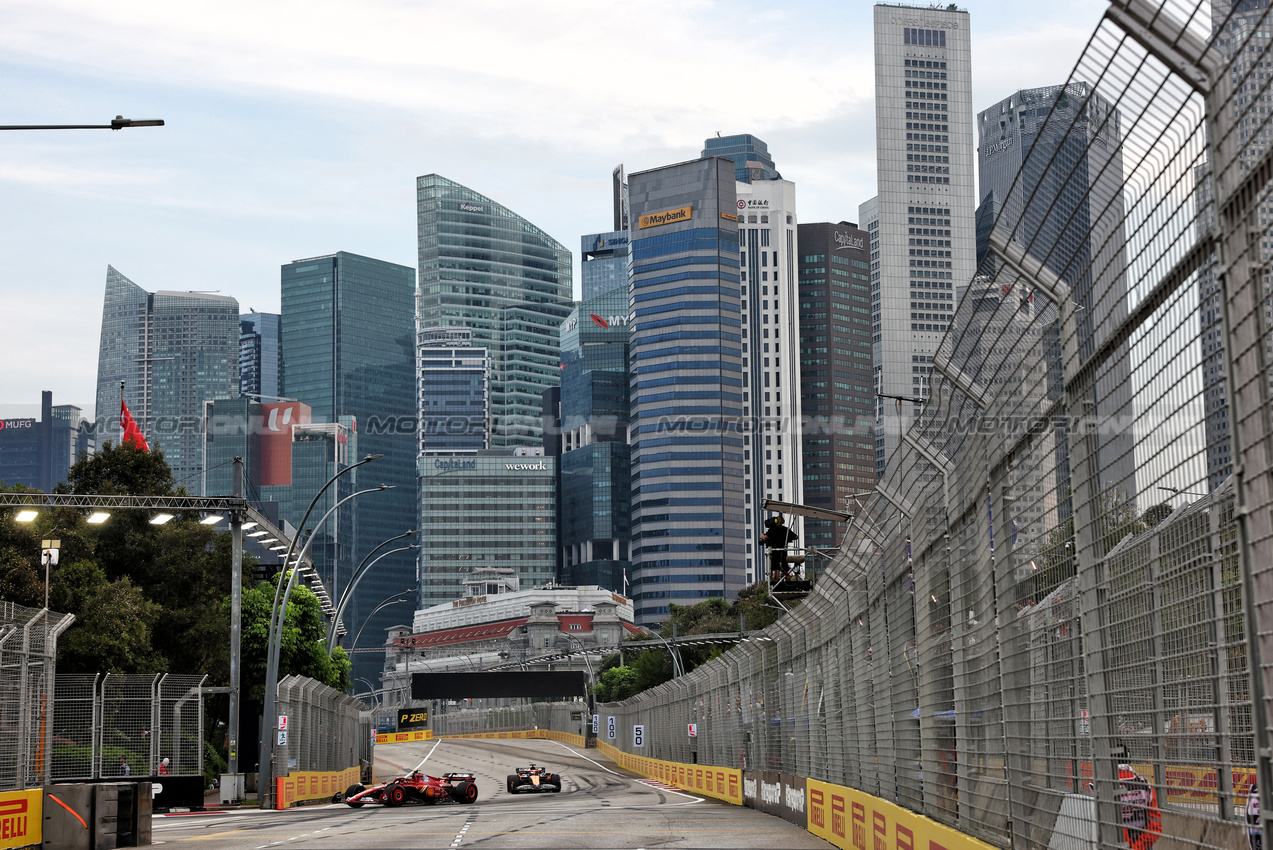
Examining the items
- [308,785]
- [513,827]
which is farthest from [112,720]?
[513,827]

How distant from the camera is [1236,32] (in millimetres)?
4270

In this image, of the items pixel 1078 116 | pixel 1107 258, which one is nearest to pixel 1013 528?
pixel 1107 258

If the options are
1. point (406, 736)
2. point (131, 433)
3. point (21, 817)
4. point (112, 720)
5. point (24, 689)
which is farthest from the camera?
point (406, 736)

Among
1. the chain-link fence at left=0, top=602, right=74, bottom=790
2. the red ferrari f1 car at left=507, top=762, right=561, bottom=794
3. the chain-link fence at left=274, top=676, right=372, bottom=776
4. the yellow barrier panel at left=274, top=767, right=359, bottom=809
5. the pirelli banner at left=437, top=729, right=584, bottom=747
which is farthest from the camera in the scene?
the pirelli banner at left=437, top=729, right=584, bottom=747

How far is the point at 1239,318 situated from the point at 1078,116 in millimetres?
1285

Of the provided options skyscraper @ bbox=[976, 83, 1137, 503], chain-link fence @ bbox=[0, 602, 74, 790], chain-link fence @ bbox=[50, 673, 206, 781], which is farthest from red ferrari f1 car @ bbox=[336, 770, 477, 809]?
skyscraper @ bbox=[976, 83, 1137, 503]

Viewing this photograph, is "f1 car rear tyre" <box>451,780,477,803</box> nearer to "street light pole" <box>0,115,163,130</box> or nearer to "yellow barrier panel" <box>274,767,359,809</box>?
"yellow barrier panel" <box>274,767,359,809</box>

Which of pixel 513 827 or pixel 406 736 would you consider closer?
pixel 513 827

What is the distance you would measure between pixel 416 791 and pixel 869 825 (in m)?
24.6

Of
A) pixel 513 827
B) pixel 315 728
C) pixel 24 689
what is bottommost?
pixel 513 827

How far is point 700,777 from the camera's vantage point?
39031 mm

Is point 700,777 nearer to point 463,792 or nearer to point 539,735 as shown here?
point 463,792

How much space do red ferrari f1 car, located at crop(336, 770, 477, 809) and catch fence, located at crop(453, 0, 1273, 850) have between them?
94.3 feet

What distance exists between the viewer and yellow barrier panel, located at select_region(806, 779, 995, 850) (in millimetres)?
10781
